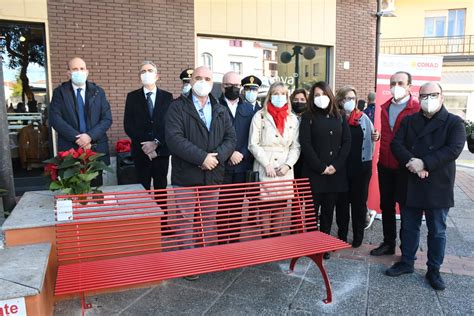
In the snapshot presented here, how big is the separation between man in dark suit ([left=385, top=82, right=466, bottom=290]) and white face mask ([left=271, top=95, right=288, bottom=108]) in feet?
3.83

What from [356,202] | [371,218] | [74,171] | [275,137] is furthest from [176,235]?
[371,218]

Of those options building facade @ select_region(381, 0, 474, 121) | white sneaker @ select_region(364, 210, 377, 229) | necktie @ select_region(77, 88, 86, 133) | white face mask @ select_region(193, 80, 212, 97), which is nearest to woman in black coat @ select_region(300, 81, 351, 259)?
white face mask @ select_region(193, 80, 212, 97)

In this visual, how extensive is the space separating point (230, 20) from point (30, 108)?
4244 millimetres

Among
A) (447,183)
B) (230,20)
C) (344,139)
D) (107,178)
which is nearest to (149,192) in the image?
(344,139)

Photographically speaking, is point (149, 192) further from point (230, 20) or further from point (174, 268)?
point (230, 20)

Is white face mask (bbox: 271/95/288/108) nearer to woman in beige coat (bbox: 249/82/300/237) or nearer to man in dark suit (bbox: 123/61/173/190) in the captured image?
woman in beige coat (bbox: 249/82/300/237)

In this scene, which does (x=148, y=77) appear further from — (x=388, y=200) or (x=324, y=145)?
(x=388, y=200)

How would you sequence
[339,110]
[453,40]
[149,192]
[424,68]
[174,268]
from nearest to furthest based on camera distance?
[174,268]
[149,192]
[339,110]
[424,68]
[453,40]

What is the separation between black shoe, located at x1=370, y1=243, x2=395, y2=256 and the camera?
14.4 feet

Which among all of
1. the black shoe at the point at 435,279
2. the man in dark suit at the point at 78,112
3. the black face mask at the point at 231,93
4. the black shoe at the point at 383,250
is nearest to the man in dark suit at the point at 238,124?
the black face mask at the point at 231,93

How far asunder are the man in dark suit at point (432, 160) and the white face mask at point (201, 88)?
188 centimetres

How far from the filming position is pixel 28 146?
716 cm

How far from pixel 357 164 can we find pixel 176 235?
226 cm

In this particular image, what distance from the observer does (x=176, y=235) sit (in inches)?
132
